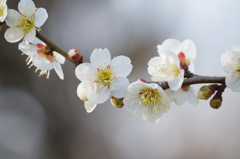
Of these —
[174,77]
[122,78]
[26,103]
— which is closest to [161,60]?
[174,77]

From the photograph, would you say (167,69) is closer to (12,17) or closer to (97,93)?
(97,93)

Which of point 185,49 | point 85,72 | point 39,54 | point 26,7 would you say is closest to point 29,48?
point 39,54

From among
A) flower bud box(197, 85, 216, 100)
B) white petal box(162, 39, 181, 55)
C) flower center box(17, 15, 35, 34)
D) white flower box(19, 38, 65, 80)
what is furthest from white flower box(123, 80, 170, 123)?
flower center box(17, 15, 35, 34)

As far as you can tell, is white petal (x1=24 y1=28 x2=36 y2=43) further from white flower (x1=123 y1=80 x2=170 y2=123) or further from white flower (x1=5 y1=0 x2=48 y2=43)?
white flower (x1=123 y1=80 x2=170 y2=123)

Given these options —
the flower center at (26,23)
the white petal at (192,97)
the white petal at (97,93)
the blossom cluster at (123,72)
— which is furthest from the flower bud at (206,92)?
the flower center at (26,23)

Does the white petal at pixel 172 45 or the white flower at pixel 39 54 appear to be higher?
the white petal at pixel 172 45

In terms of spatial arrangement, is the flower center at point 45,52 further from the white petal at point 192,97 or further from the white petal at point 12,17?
the white petal at point 192,97

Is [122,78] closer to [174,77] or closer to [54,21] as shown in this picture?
[174,77]
